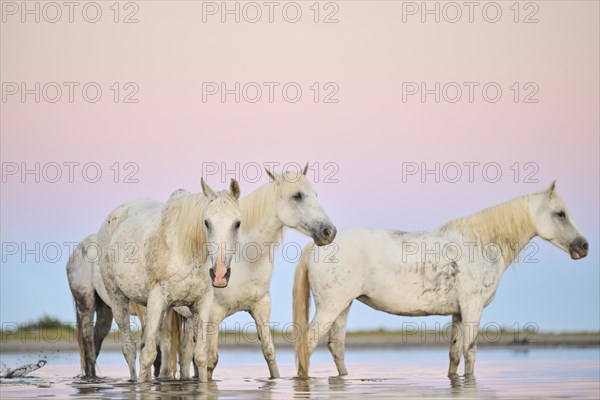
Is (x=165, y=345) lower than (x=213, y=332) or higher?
lower

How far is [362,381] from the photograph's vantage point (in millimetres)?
13570

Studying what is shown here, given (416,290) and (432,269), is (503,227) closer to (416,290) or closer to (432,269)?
(432,269)

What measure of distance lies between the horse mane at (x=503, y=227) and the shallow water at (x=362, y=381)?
1602 millimetres

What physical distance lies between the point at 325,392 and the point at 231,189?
2213 millimetres

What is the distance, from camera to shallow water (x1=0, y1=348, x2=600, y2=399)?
11406 mm

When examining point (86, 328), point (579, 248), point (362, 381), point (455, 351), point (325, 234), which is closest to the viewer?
point (325, 234)

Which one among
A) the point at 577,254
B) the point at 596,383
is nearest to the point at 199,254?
the point at 596,383

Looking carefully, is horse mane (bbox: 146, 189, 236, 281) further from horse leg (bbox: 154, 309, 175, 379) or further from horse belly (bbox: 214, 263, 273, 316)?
horse leg (bbox: 154, 309, 175, 379)

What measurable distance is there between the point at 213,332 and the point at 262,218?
143 cm

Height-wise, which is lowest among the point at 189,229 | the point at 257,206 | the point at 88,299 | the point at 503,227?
the point at 88,299

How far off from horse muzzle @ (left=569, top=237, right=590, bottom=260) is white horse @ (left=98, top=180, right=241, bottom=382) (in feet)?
17.3

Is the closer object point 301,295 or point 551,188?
point 301,295

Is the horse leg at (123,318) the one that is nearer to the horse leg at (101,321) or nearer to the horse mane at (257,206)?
the horse mane at (257,206)

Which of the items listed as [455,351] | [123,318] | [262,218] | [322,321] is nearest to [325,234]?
[262,218]
